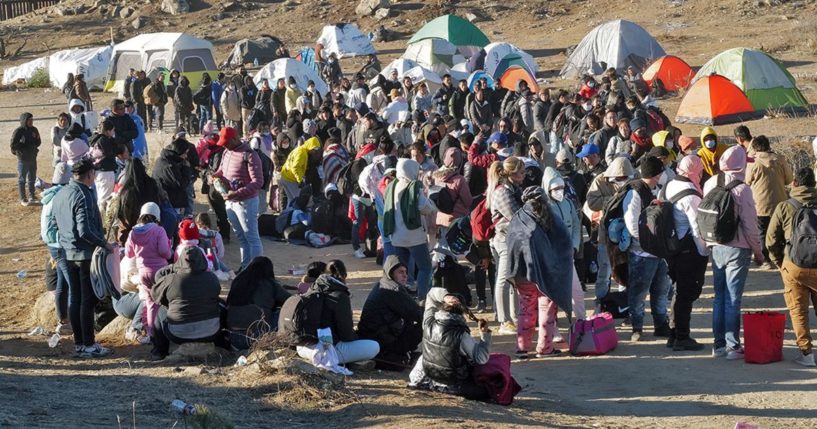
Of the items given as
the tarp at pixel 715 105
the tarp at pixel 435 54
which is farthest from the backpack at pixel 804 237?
the tarp at pixel 435 54

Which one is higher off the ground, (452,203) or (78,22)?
(78,22)

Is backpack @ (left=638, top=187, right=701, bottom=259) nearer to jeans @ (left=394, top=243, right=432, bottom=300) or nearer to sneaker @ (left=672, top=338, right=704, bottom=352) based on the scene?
sneaker @ (left=672, top=338, right=704, bottom=352)

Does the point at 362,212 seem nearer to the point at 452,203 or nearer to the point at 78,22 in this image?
the point at 452,203

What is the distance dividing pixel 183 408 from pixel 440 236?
17.1 ft

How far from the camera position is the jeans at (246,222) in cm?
1319

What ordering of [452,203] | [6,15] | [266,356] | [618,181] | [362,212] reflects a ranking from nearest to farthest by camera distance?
[266,356] → [618,181] → [452,203] → [362,212] → [6,15]

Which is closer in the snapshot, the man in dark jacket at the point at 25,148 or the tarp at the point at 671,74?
Result: the man in dark jacket at the point at 25,148

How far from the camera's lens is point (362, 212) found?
48.7 feet

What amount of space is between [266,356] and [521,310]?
233 cm

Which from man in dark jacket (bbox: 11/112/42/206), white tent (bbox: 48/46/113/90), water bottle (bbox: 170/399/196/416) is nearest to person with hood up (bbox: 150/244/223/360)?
water bottle (bbox: 170/399/196/416)

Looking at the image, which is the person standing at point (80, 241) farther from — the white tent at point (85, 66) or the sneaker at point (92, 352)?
the white tent at point (85, 66)

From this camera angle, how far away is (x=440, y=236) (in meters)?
13.0

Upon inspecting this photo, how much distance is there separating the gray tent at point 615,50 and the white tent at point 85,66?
1325 cm

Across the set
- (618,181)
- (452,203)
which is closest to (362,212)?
(452,203)
